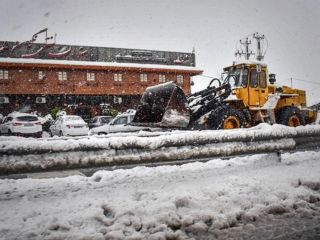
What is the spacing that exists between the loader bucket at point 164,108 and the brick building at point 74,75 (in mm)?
27484

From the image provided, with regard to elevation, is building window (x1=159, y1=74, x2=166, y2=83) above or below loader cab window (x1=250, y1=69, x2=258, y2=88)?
above

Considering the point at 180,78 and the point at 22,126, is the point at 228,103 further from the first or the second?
the point at 180,78

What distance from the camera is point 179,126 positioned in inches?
379

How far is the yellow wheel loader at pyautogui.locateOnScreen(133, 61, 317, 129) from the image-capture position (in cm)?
977

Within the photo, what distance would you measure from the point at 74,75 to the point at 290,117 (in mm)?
29417

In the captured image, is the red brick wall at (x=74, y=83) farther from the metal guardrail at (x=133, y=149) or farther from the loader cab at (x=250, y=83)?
the metal guardrail at (x=133, y=149)

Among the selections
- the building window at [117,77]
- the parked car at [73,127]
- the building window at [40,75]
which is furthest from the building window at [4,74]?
the parked car at [73,127]

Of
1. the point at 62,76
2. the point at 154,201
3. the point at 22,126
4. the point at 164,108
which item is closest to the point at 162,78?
the point at 62,76

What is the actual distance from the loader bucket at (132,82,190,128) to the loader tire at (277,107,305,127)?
13.6 feet

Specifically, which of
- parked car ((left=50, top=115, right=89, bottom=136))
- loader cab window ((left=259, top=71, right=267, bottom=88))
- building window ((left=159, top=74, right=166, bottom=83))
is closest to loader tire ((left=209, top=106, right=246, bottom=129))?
loader cab window ((left=259, top=71, right=267, bottom=88))

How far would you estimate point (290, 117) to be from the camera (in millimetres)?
12109

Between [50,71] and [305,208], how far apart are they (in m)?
36.3

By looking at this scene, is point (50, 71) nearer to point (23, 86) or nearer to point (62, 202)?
point (23, 86)

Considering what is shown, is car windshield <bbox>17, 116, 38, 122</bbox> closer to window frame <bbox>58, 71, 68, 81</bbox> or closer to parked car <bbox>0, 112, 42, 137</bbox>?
parked car <bbox>0, 112, 42, 137</bbox>
